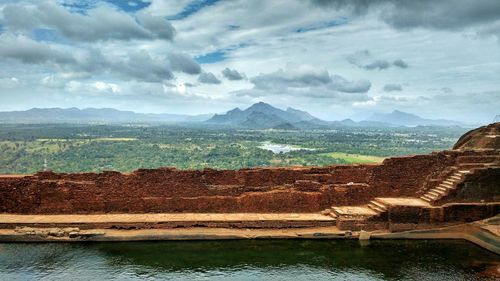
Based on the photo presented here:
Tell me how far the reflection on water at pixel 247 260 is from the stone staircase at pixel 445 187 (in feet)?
7.44

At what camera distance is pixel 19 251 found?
52.7 ft

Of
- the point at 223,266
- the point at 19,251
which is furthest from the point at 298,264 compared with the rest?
the point at 19,251

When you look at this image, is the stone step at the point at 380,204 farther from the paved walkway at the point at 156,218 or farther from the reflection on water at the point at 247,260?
the paved walkway at the point at 156,218

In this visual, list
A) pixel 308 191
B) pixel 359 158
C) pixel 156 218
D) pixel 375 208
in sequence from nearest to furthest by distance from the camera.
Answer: pixel 156 218
pixel 375 208
pixel 308 191
pixel 359 158

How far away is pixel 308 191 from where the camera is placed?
67.3 feet

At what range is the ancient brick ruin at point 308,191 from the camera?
18828 mm

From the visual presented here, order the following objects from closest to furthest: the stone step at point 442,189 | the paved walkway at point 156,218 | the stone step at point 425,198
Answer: the paved walkway at point 156,218 < the stone step at point 442,189 < the stone step at point 425,198

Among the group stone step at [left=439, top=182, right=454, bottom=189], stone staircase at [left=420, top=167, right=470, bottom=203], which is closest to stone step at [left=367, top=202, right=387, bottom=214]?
stone staircase at [left=420, top=167, right=470, bottom=203]

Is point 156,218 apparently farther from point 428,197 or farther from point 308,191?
point 428,197

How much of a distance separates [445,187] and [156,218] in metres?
12.5

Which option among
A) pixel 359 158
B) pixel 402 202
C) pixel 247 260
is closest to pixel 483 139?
pixel 402 202

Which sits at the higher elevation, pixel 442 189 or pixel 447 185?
pixel 447 185

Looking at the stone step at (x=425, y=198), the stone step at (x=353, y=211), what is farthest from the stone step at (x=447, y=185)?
the stone step at (x=353, y=211)

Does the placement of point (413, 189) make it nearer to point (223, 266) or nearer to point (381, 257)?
point (381, 257)
